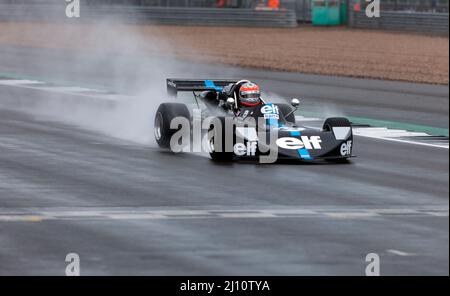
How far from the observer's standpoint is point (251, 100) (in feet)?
56.8

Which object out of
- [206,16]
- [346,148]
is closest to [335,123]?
[346,148]

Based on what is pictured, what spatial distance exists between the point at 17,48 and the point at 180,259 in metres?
32.9

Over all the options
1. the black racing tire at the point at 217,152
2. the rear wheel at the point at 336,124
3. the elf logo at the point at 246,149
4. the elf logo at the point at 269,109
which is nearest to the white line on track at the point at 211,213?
the elf logo at the point at 246,149

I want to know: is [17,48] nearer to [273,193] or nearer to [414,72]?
[414,72]

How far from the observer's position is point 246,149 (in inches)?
650

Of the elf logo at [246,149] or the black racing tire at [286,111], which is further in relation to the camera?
the black racing tire at [286,111]

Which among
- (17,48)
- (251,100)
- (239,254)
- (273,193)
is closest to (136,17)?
(17,48)

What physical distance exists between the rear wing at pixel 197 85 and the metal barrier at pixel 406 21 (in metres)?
31.2

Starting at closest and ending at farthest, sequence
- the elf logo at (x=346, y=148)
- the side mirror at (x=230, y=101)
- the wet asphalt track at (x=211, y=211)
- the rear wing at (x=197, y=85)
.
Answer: the wet asphalt track at (x=211, y=211) < the elf logo at (x=346, y=148) < the side mirror at (x=230, y=101) < the rear wing at (x=197, y=85)

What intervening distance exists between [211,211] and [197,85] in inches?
246

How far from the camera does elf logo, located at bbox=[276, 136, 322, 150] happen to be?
1653 cm

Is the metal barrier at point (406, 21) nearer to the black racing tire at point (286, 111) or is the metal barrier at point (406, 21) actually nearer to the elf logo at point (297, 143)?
the black racing tire at point (286, 111)

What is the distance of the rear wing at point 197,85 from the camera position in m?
19.0

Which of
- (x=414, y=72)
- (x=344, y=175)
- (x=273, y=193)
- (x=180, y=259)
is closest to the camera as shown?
(x=180, y=259)
